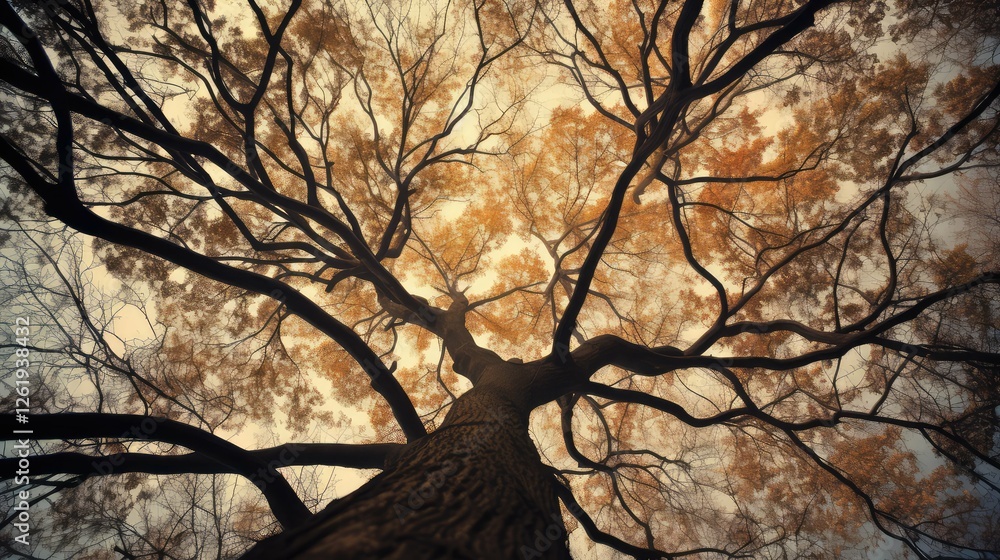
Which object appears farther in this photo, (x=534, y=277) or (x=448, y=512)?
(x=534, y=277)

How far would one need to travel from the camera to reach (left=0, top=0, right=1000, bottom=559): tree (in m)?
3.53

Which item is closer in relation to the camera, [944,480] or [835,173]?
[944,480]

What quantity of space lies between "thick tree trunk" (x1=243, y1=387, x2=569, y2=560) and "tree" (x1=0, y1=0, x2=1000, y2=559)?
0.20ft

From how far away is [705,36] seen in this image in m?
6.32

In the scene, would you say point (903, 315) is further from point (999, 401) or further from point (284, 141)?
point (284, 141)

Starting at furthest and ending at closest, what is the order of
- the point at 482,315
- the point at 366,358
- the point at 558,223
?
the point at 482,315 < the point at 558,223 < the point at 366,358

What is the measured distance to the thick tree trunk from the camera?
1.13 meters

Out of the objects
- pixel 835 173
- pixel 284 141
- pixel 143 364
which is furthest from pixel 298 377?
pixel 835 173

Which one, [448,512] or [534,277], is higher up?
[534,277]

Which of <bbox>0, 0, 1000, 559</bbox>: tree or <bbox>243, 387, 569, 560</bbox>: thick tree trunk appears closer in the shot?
<bbox>243, 387, 569, 560</bbox>: thick tree trunk

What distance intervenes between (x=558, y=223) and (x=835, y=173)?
480 centimetres

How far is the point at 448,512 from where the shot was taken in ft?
4.77

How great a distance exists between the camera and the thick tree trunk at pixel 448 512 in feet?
3.70

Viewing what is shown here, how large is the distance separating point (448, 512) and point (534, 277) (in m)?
7.19
